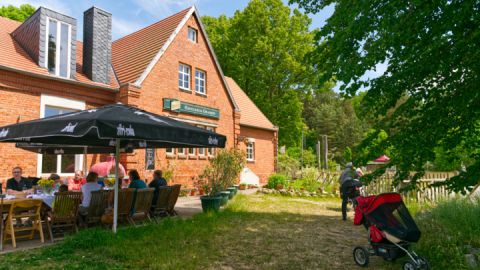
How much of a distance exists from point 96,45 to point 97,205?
386 inches

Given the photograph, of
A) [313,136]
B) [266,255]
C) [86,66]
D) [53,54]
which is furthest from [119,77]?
[313,136]

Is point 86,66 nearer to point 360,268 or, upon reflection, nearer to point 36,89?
point 36,89

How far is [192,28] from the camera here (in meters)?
18.9

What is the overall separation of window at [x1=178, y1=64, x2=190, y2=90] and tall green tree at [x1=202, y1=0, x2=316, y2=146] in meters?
13.9

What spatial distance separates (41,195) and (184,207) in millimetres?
5395

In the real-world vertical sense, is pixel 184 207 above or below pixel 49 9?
below

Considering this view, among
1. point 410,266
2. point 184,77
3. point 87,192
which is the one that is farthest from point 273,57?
point 410,266

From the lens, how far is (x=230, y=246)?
22.6ft

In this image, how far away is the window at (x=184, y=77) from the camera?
58.3ft

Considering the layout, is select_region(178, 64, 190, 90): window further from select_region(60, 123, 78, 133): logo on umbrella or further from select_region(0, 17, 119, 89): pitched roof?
select_region(60, 123, 78, 133): logo on umbrella

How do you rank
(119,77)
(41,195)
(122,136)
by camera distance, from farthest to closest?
(119,77) → (41,195) → (122,136)

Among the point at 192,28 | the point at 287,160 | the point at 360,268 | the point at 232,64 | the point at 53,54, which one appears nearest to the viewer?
the point at 360,268

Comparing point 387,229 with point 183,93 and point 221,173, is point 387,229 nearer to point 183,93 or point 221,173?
point 221,173

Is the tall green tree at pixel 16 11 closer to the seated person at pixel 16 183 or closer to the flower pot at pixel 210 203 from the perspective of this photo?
the seated person at pixel 16 183
